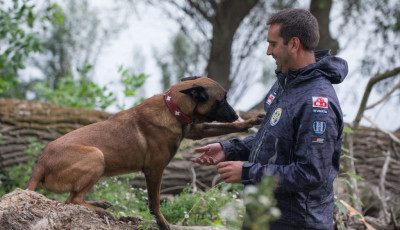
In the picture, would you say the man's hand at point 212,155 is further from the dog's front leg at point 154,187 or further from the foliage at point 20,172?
the foliage at point 20,172

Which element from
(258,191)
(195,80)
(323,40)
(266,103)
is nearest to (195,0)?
(323,40)

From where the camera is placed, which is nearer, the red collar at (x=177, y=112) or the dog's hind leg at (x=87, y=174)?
the dog's hind leg at (x=87, y=174)

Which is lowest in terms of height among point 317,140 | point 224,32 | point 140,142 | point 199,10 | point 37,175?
point 37,175

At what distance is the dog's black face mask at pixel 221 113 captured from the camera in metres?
4.20

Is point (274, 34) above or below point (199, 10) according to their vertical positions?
below

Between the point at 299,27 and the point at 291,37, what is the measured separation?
0.08 metres

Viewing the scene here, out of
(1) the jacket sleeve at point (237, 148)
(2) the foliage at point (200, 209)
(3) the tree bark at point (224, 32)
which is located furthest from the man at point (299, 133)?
(3) the tree bark at point (224, 32)

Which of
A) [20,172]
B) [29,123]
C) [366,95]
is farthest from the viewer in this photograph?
[29,123]

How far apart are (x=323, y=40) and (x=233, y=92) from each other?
2.58 m

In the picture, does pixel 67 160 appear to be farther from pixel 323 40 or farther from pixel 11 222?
pixel 323 40

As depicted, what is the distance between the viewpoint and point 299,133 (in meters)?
2.71

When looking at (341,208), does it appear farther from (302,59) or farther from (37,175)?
(37,175)

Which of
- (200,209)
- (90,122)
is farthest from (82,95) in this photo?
(200,209)

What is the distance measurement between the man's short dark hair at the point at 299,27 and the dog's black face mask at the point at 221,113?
138 cm
